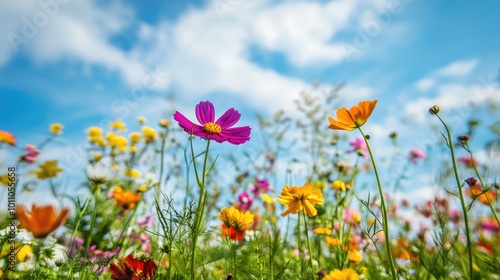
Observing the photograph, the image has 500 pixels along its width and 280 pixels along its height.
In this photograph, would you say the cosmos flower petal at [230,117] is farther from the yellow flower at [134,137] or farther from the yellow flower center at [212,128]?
the yellow flower at [134,137]

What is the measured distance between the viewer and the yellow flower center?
3.06 ft

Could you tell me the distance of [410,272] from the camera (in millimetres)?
1346

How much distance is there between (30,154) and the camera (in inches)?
93.0

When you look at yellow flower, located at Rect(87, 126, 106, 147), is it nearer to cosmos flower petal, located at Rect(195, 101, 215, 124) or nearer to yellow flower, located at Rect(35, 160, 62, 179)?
yellow flower, located at Rect(35, 160, 62, 179)

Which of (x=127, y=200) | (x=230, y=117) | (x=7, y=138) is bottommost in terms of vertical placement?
(x=127, y=200)

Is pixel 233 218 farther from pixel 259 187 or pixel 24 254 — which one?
pixel 259 187

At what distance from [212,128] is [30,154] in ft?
6.35

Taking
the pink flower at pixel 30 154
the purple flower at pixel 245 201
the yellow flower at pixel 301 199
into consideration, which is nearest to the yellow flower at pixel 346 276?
the yellow flower at pixel 301 199

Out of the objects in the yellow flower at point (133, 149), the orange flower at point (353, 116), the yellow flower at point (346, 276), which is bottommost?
the yellow flower at point (346, 276)

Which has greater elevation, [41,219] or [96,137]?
[96,137]

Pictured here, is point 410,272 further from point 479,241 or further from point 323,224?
point 479,241

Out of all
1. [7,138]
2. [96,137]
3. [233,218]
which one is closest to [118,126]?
[96,137]

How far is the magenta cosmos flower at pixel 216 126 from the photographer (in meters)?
0.92

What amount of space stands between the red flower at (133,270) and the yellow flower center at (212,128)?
0.37m
